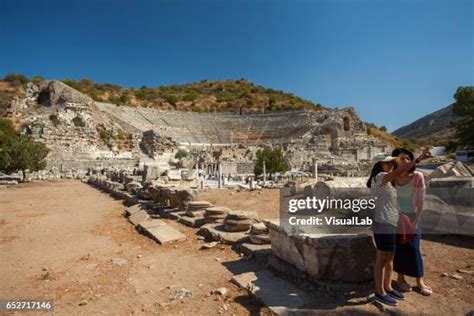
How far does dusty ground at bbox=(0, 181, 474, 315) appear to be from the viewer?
3740 millimetres

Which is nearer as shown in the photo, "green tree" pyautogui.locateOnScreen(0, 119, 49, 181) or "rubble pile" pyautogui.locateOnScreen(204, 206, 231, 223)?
"rubble pile" pyautogui.locateOnScreen(204, 206, 231, 223)

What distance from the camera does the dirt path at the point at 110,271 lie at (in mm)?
3943

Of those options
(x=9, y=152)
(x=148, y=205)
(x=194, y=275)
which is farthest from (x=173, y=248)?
(x=9, y=152)

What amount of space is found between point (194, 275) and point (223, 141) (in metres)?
49.9

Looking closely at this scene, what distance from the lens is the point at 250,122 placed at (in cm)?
5900

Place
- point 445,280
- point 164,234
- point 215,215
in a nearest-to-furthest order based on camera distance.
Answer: point 445,280 → point 164,234 → point 215,215

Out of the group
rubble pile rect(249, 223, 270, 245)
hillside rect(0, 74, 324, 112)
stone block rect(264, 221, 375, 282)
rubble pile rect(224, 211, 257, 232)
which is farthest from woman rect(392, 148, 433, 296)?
hillside rect(0, 74, 324, 112)

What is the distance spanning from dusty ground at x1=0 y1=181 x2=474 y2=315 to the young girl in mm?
189

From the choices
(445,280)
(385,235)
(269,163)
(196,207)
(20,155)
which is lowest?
(445,280)

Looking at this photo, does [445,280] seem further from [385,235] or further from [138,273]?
[138,273]

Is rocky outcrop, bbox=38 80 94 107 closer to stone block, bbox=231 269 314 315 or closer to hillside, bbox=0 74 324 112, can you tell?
hillside, bbox=0 74 324 112

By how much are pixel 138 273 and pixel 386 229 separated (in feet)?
12.5

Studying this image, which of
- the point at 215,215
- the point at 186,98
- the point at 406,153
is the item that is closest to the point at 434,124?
the point at 186,98

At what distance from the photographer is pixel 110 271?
206 inches
